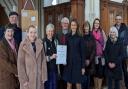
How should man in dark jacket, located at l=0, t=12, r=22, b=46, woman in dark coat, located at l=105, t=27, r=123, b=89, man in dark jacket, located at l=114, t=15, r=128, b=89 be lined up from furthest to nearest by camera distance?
1. man in dark jacket, located at l=114, t=15, r=128, b=89
2. woman in dark coat, located at l=105, t=27, r=123, b=89
3. man in dark jacket, located at l=0, t=12, r=22, b=46

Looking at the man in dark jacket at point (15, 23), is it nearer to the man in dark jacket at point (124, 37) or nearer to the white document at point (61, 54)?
the white document at point (61, 54)

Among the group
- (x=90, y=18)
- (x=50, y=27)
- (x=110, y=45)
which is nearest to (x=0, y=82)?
(x=50, y=27)

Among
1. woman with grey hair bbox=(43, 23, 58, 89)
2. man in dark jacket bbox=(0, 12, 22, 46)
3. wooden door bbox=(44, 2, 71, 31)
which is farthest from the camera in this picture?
wooden door bbox=(44, 2, 71, 31)

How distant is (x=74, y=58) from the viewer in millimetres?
6887

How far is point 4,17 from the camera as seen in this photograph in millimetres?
14336

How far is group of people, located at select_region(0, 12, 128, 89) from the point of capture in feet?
19.7

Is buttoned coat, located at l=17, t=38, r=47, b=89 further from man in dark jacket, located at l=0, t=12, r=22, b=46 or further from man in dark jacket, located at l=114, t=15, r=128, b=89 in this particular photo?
man in dark jacket, located at l=114, t=15, r=128, b=89

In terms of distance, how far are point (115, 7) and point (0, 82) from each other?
6082 mm

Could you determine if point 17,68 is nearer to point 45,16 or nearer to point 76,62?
point 76,62

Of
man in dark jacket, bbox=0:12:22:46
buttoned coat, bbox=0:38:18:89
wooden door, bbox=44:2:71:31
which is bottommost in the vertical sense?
buttoned coat, bbox=0:38:18:89

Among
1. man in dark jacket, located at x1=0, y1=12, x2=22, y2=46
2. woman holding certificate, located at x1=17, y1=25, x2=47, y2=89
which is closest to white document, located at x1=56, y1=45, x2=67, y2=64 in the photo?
woman holding certificate, located at x1=17, y1=25, x2=47, y2=89

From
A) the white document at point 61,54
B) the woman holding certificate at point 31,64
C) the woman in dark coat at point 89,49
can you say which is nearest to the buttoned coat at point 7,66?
the woman holding certificate at point 31,64

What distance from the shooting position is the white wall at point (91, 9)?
31.2ft

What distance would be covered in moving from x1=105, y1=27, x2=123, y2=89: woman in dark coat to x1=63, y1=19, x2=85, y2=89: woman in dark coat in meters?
0.80
